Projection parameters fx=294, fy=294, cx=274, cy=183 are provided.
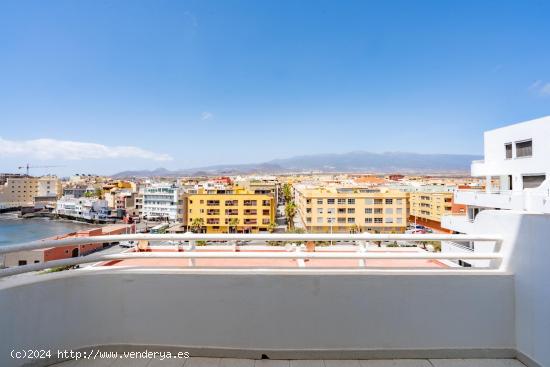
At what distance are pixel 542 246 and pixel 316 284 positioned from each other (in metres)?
1.35

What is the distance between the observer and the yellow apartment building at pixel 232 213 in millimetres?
36938

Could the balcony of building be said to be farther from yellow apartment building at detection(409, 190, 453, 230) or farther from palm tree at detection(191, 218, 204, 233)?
yellow apartment building at detection(409, 190, 453, 230)

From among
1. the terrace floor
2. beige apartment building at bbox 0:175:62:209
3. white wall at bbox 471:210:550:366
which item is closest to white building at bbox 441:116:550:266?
white wall at bbox 471:210:550:366

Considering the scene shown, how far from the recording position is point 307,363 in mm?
1896

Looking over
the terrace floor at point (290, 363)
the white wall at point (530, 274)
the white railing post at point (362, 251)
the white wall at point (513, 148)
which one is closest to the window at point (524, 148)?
the white wall at point (513, 148)

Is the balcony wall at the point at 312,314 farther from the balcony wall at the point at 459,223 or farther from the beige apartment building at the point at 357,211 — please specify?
the beige apartment building at the point at 357,211

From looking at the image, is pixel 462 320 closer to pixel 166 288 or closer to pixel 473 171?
pixel 166 288

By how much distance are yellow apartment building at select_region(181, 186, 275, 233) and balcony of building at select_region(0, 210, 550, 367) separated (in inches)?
1372

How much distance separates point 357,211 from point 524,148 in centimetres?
2626

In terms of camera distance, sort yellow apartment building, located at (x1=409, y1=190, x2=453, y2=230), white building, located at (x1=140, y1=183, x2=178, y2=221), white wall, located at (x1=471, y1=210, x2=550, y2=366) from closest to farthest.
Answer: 1. white wall, located at (x1=471, y1=210, x2=550, y2=366)
2. yellow apartment building, located at (x1=409, y1=190, x2=453, y2=230)
3. white building, located at (x1=140, y1=183, x2=178, y2=221)

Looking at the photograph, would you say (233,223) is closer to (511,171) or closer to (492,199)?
(492,199)

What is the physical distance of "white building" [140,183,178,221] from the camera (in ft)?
154

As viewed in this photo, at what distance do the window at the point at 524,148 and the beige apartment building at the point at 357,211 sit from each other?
2563 centimetres

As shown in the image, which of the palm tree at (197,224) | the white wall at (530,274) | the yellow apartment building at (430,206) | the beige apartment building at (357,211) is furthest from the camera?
the palm tree at (197,224)
